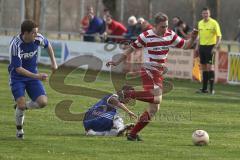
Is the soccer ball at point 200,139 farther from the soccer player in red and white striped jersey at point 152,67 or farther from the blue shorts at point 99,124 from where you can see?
the blue shorts at point 99,124

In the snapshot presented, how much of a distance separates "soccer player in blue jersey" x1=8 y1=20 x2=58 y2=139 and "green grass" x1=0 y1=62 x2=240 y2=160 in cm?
57

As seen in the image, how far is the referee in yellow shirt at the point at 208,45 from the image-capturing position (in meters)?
23.7

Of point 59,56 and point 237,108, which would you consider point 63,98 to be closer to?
point 237,108

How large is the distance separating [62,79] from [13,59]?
1359cm


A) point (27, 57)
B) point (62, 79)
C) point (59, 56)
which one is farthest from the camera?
point (59, 56)

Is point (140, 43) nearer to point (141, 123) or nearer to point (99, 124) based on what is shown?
point (141, 123)

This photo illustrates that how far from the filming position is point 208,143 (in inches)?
531

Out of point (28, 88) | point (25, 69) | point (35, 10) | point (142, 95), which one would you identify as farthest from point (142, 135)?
point (35, 10)

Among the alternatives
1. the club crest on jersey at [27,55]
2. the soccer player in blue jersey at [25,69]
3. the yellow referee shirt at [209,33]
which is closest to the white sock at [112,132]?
the soccer player in blue jersey at [25,69]

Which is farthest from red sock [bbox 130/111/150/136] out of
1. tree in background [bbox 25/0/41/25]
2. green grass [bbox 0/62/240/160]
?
tree in background [bbox 25/0/41/25]

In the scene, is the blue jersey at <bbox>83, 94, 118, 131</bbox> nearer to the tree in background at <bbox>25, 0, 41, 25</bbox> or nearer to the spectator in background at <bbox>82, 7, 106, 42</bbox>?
the spectator in background at <bbox>82, 7, 106, 42</bbox>

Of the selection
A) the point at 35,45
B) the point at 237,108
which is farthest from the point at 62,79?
the point at 35,45

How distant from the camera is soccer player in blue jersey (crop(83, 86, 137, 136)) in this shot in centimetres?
1418

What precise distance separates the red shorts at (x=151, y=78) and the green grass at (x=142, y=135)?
2.98 feet
